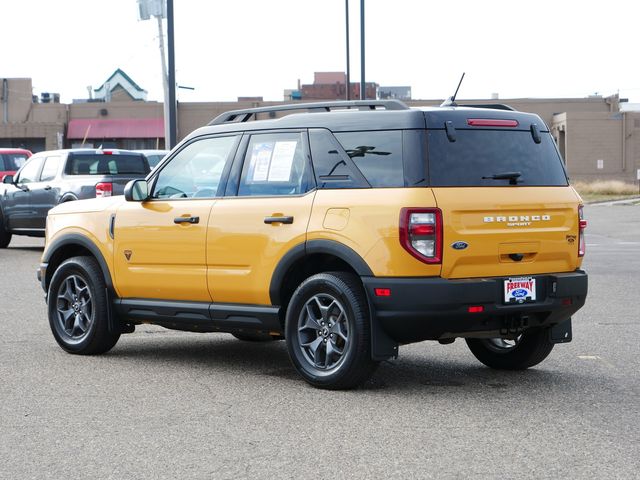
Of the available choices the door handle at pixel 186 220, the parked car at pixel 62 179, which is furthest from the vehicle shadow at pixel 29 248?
the door handle at pixel 186 220

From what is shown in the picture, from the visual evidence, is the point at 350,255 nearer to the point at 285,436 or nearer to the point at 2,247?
the point at 285,436

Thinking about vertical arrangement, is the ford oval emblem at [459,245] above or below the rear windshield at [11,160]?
below

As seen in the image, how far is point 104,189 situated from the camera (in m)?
20.2

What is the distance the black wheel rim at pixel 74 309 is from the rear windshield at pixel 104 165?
451 inches

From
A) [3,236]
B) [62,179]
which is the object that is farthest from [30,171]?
[3,236]

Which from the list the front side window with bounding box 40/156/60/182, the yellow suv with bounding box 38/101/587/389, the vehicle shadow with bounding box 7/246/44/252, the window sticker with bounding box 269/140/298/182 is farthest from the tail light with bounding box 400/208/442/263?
the vehicle shadow with bounding box 7/246/44/252

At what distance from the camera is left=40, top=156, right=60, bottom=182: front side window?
2150 centimetres

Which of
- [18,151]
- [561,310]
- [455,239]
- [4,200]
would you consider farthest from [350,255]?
[18,151]

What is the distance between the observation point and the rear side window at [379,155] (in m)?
7.73

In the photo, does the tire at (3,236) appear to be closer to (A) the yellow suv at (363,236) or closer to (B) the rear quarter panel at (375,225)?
(A) the yellow suv at (363,236)

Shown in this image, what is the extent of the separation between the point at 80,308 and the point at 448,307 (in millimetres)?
3647

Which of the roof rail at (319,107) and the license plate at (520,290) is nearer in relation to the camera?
the license plate at (520,290)

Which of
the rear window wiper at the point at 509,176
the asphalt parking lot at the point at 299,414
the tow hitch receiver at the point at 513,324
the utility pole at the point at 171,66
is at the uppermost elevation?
the utility pole at the point at 171,66

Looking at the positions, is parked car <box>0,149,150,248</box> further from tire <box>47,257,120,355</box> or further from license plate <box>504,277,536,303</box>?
license plate <box>504,277,536,303</box>
